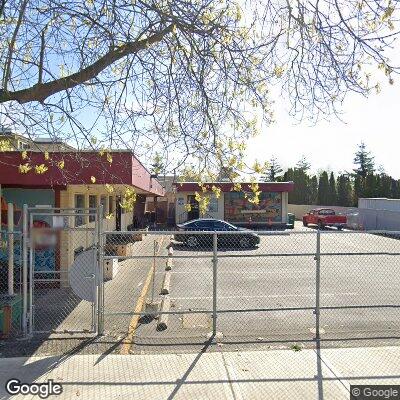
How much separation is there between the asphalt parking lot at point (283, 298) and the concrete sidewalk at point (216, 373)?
76cm

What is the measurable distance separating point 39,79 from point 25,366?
13.0 ft

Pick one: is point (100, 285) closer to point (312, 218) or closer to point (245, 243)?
point (245, 243)

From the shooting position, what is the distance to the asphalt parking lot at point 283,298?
7.85 metres

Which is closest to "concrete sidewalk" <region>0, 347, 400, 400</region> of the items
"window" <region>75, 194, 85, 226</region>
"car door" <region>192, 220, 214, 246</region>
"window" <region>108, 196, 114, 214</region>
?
"window" <region>75, 194, 85, 226</region>

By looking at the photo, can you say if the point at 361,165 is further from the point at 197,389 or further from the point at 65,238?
the point at 197,389

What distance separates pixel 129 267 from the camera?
50.9 feet

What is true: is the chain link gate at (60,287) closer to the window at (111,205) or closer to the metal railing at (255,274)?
the metal railing at (255,274)

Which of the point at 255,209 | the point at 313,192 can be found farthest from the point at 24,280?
the point at 313,192

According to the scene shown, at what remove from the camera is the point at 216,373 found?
19.7ft

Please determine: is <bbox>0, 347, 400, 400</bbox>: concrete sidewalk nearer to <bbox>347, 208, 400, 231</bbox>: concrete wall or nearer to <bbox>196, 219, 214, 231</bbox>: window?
<bbox>196, 219, 214, 231</bbox>: window

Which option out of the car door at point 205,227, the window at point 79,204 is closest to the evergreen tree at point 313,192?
the car door at point 205,227

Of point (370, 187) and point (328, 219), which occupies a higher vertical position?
point (370, 187)

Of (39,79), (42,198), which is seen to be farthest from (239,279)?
(39,79)

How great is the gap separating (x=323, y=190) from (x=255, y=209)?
20896 mm
